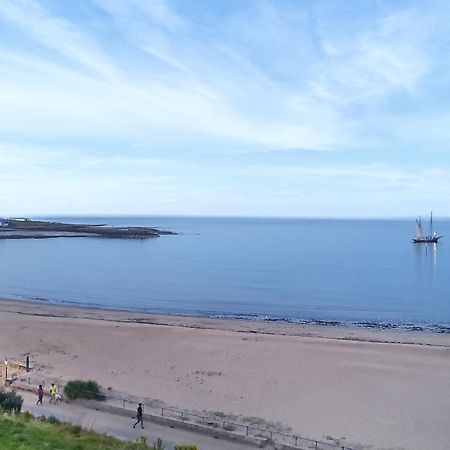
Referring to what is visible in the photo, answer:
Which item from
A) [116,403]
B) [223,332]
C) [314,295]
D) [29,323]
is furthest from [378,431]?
[314,295]

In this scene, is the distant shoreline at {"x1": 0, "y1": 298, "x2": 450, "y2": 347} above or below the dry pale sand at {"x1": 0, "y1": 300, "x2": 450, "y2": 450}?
below

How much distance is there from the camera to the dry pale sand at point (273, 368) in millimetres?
16203

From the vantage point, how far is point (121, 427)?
14.6 m

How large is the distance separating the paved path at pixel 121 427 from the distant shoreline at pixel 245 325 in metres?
16.3

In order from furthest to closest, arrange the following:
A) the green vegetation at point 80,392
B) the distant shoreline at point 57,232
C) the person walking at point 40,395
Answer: the distant shoreline at point 57,232 → the green vegetation at point 80,392 → the person walking at point 40,395

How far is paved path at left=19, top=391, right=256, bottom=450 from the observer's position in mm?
13617

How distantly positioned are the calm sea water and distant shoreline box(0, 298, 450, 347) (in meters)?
2.09

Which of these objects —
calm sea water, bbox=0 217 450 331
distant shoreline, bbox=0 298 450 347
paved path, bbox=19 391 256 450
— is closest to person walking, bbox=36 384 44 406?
paved path, bbox=19 391 256 450

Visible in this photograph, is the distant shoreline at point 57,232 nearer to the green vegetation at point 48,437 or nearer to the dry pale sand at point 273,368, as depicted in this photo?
the dry pale sand at point 273,368

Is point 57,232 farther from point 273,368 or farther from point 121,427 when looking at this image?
point 121,427

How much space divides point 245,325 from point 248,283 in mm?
18416

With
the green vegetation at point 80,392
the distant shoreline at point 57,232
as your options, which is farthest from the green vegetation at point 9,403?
the distant shoreline at point 57,232

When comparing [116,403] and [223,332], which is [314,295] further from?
[116,403]

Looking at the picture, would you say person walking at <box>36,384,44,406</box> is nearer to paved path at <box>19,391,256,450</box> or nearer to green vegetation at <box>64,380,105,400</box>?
paved path at <box>19,391,256,450</box>
